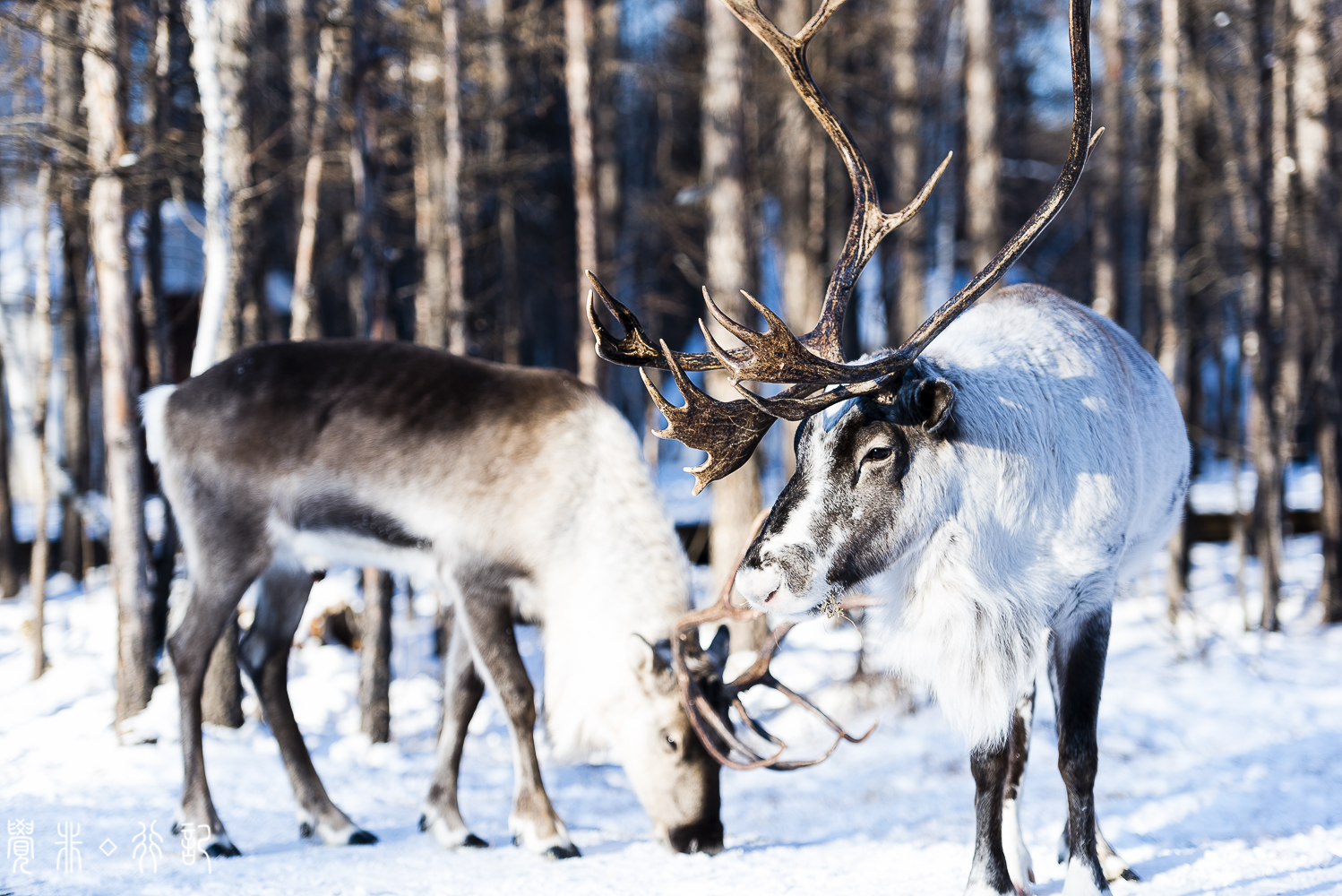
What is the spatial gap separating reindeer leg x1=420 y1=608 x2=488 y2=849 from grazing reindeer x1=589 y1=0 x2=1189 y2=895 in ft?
5.91

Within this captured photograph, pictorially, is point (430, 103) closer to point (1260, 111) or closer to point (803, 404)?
point (1260, 111)

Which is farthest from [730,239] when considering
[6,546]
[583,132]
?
[6,546]

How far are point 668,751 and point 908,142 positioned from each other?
9609mm

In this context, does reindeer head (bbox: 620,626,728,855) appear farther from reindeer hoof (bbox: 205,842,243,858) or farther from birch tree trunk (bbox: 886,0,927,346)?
birch tree trunk (bbox: 886,0,927,346)

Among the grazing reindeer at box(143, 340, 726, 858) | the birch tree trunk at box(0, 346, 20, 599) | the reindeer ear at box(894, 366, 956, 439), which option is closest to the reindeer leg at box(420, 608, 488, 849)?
the grazing reindeer at box(143, 340, 726, 858)

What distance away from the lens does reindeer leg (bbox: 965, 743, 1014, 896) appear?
9.30 feet

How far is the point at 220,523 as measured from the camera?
3.93 metres

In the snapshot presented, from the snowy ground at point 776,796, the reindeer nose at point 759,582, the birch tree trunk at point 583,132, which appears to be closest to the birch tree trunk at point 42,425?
the snowy ground at point 776,796

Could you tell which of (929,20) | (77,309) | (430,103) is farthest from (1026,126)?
(77,309)

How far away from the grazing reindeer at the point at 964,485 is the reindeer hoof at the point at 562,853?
1.46m

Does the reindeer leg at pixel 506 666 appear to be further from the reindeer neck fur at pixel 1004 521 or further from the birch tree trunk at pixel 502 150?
the birch tree trunk at pixel 502 150

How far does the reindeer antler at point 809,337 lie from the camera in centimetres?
263

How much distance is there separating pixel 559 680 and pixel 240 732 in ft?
6.89

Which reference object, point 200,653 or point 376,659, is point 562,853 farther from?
point 376,659
